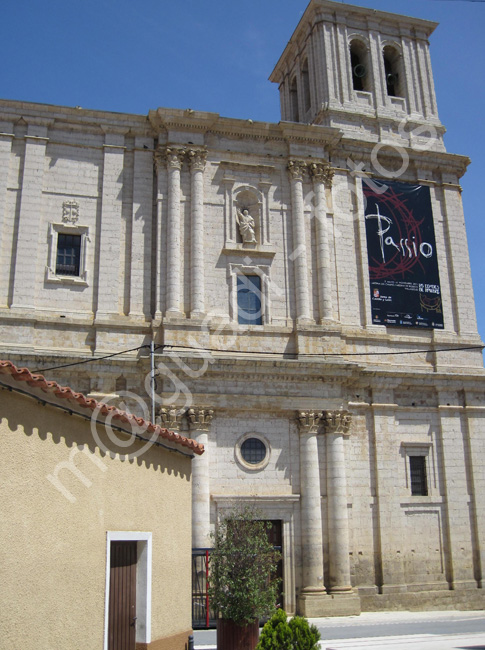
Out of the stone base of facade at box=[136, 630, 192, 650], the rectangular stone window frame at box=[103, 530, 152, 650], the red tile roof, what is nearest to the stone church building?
the stone base of facade at box=[136, 630, 192, 650]

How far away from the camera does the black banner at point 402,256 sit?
26781 mm

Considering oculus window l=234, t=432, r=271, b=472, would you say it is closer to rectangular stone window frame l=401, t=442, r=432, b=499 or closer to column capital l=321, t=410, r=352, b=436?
column capital l=321, t=410, r=352, b=436

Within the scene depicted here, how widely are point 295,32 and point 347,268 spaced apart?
13.0m

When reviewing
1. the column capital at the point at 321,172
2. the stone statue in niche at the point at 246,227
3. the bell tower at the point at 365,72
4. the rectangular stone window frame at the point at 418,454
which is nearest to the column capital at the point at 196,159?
the stone statue in niche at the point at 246,227

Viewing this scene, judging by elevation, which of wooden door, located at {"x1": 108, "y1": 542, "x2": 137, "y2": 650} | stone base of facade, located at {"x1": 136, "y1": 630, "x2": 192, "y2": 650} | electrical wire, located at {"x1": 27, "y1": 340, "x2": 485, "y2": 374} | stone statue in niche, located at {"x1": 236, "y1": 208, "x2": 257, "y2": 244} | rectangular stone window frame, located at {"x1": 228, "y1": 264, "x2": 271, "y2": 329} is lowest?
stone base of facade, located at {"x1": 136, "y1": 630, "x2": 192, "y2": 650}

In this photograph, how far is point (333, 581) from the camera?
887 inches

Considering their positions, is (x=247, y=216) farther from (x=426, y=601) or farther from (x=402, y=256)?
(x=426, y=601)

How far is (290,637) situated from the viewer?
11727 mm

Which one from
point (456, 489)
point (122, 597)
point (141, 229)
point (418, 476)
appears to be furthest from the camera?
point (418, 476)

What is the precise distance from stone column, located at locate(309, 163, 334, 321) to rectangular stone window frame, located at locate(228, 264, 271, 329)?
195cm

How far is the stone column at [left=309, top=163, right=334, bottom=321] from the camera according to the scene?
83.6 ft

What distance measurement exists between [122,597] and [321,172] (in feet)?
63.5

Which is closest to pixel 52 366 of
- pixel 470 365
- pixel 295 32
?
pixel 470 365

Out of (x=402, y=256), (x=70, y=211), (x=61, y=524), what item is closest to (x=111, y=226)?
(x=70, y=211)
